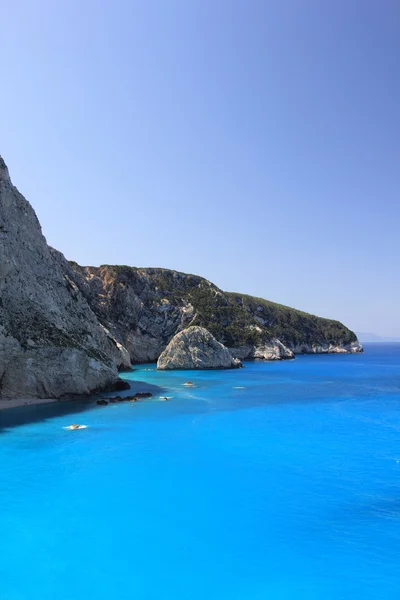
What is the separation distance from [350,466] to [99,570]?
16.7m

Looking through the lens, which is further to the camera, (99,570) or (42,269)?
(42,269)

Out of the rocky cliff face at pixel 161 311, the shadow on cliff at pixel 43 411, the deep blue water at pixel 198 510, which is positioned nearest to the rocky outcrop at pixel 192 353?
Result: the rocky cliff face at pixel 161 311

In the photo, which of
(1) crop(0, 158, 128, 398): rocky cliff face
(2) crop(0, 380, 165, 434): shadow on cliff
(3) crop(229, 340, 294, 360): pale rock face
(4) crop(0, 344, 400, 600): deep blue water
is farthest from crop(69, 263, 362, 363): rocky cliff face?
(4) crop(0, 344, 400, 600): deep blue water

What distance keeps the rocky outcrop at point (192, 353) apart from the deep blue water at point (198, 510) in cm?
5594

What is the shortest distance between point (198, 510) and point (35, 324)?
104ft

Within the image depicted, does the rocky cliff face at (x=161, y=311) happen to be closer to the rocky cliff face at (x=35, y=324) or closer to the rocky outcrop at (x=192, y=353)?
the rocky outcrop at (x=192, y=353)

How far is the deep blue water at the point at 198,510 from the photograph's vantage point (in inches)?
503

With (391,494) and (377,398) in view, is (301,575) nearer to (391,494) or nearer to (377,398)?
(391,494)

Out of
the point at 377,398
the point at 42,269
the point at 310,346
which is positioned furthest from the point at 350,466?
the point at 310,346

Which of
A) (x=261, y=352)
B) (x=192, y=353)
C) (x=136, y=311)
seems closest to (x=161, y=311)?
(x=136, y=311)

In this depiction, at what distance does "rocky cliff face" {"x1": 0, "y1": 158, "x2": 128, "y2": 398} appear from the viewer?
40750 mm

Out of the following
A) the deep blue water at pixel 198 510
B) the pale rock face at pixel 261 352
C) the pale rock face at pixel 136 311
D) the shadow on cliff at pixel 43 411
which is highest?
the pale rock face at pixel 136 311

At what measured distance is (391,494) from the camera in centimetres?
1973

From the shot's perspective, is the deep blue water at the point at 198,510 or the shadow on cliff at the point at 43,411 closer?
the deep blue water at the point at 198,510
